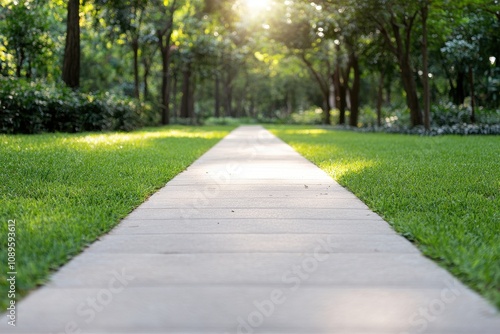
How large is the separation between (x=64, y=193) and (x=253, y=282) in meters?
3.75

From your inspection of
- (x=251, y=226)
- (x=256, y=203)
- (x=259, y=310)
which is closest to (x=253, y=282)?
(x=259, y=310)

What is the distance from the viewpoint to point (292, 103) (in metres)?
72.3

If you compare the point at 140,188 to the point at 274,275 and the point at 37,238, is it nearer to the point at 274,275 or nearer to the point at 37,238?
the point at 37,238

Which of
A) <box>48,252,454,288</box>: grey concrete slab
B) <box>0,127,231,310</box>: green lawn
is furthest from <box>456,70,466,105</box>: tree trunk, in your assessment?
<box>48,252,454,288</box>: grey concrete slab

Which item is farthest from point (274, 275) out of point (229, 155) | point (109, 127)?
point (109, 127)

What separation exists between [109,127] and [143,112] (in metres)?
5.67

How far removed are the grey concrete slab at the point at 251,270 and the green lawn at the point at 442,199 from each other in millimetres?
269

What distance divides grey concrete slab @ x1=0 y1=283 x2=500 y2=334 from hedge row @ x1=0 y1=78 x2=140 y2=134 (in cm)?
1392

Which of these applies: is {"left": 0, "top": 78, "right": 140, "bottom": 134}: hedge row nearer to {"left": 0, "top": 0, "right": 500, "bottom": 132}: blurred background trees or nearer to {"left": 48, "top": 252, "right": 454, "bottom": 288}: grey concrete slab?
{"left": 0, "top": 0, "right": 500, "bottom": 132}: blurred background trees

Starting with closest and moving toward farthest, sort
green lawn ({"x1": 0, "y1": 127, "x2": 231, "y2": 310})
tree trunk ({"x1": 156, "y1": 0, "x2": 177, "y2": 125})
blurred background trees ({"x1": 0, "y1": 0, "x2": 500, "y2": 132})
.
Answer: green lawn ({"x1": 0, "y1": 127, "x2": 231, "y2": 310}) < blurred background trees ({"x1": 0, "y1": 0, "x2": 500, "y2": 132}) < tree trunk ({"x1": 156, "y1": 0, "x2": 177, "y2": 125})

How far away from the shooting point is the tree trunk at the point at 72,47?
2075 cm

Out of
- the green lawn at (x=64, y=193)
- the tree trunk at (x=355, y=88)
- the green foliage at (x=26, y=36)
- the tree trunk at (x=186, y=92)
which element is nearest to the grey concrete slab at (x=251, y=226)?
the green lawn at (x=64, y=193)

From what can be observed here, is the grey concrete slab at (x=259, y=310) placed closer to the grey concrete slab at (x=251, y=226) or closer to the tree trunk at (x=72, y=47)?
the grey concrete slab at (x=251, y=226)

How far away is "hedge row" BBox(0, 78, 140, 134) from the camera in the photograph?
52.3ft
